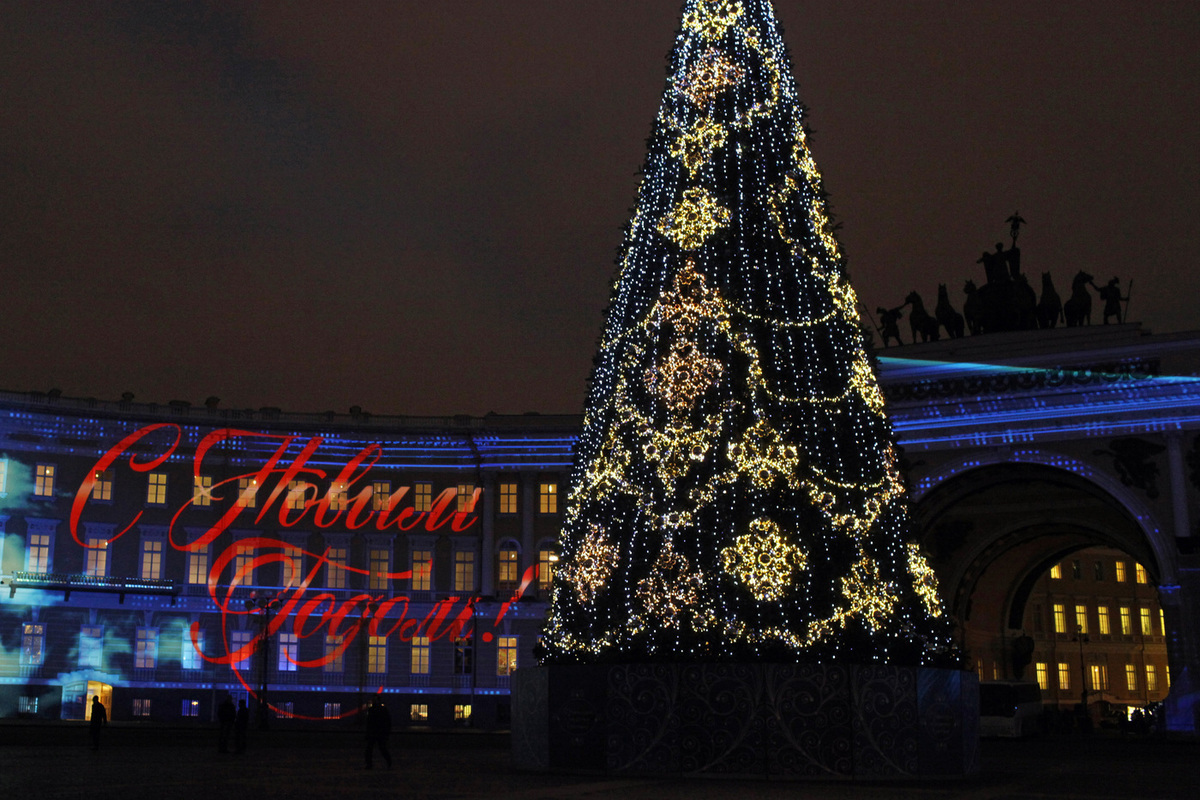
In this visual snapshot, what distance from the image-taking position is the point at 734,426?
19672 mm

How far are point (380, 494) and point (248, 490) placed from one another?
4.99 m

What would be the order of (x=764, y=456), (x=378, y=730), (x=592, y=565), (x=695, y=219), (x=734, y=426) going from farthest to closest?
(x=378, y=730), (x=695, y=219), (x=592, y=565), (x=734, y=426), (x=764, y=456)

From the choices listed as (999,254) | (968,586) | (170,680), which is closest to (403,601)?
(170,680)

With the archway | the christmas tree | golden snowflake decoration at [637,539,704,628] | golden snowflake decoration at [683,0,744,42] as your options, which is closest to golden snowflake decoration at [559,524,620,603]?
the christmas tree

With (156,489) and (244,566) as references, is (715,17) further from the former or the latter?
(156,489)

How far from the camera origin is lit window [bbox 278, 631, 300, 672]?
164ft

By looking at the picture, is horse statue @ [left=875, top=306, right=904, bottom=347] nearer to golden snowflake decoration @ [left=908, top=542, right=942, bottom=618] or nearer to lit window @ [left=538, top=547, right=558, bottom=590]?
lit window @ [left=538, top=547, right=558, bottom=590]

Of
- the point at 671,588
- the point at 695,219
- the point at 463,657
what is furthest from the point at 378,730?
the point at 463,657

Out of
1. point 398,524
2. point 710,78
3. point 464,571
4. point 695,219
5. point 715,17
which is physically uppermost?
point 715,17

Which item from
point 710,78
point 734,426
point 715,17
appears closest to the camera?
point 734,426

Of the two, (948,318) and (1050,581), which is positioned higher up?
(948,318)

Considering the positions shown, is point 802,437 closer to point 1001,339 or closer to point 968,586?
point 1001,339

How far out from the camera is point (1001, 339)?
4725 centimetres

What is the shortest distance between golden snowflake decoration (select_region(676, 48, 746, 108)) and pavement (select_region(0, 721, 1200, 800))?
33.3ft
